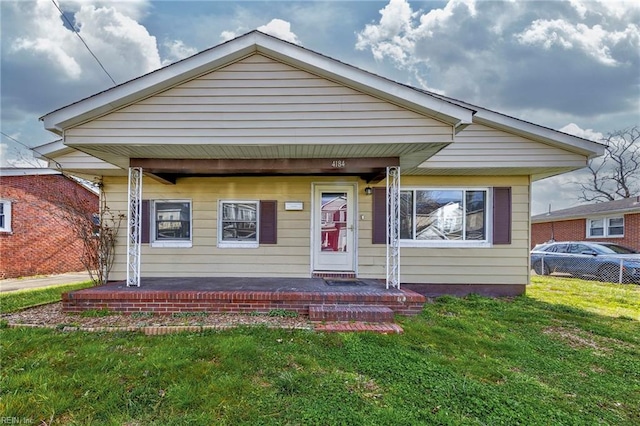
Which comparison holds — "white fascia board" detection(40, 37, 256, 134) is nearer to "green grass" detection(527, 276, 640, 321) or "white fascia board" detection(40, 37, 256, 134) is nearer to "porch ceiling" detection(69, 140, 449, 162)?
"porch ceiling" detection(69, 140, 449, 162)

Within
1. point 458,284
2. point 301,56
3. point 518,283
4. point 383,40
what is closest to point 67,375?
point 301,56

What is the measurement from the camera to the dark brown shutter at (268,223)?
22.2 ft

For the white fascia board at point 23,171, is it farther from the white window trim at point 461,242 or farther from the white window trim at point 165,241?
the white window trim at point 461,242

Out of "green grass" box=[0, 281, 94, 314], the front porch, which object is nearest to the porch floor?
the front porch

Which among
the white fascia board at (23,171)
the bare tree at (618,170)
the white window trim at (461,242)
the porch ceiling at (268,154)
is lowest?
the white window trim at (461,242)

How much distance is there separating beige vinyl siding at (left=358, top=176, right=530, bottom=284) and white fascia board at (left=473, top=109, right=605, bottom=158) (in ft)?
3.37

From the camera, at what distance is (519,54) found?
11938 mm

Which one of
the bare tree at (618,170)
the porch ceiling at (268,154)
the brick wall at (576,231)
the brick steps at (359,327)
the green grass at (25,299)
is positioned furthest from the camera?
the bare tree at (618,170)

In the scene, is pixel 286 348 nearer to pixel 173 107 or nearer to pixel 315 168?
pixel 315 168

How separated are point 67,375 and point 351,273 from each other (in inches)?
196

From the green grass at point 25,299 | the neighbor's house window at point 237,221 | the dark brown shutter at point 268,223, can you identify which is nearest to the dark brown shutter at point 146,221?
the neighbor's house window at point 237,221

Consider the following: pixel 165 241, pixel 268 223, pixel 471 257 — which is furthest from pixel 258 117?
pixel 471 257

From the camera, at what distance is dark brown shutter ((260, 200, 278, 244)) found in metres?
6.76

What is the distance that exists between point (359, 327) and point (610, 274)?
10477 millimetres
